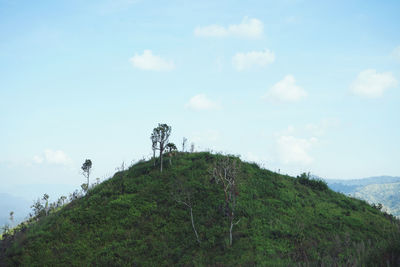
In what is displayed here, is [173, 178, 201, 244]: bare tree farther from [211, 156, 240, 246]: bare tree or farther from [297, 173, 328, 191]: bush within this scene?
[297, 173, 328, 191]: bush

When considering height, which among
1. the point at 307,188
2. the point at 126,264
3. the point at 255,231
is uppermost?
the point at 307,188

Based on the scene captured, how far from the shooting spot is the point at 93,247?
1033 inches

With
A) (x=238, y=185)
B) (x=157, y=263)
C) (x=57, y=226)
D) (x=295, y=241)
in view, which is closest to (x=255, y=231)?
(x=295, y=241)

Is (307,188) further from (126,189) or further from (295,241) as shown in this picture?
(126,189)

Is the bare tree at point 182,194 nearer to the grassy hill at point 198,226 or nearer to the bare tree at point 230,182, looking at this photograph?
the grassy hill at point 198,226

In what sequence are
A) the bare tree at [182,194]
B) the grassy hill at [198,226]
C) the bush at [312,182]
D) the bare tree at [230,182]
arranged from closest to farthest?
the grassy hill at [198,226] < the bare tree at [230,182] < the bare tree at [182,194] < the bush at [312,182]

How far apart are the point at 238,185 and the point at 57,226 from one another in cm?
2259

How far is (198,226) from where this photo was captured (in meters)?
27.5

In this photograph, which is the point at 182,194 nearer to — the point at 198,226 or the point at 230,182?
the point at 198,226

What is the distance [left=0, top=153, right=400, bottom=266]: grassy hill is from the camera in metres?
23.7

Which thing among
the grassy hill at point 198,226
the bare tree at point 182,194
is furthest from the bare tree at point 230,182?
the bare tree at point 182,194

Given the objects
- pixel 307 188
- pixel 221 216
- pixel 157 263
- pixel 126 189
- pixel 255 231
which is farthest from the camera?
pixel 307 188

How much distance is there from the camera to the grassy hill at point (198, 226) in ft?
77.9

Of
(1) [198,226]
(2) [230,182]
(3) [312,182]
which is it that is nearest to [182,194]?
(1) [198,226]
